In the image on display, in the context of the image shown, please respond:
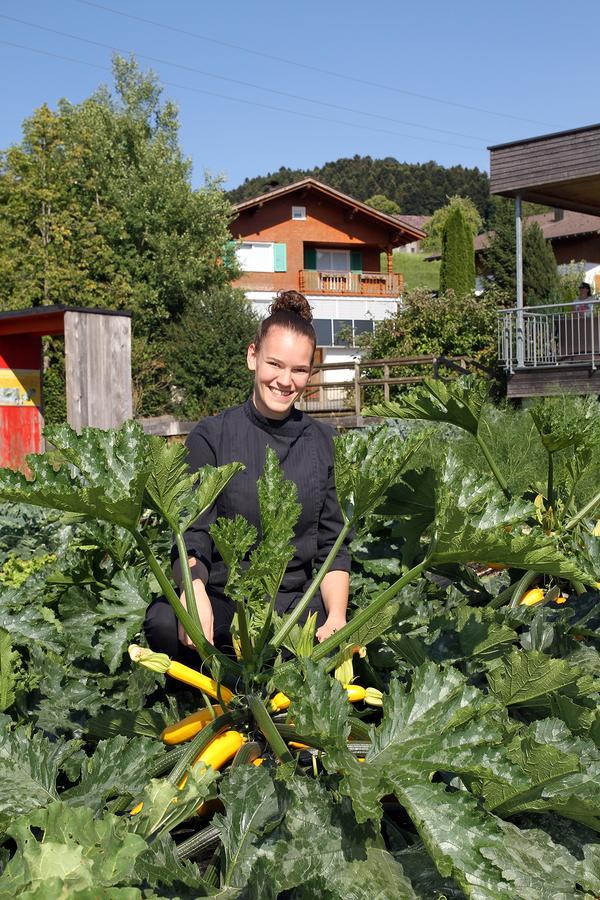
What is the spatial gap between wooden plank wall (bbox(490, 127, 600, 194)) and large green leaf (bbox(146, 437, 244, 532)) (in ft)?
46.9

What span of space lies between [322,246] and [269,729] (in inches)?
1593

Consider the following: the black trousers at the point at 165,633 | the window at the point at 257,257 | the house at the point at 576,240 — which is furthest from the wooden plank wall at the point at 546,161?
the house at the point at 576,240

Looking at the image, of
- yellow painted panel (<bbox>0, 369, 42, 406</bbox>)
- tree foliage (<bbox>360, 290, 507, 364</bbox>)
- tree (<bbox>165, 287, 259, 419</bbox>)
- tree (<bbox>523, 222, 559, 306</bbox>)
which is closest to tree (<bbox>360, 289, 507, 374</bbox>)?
tree foliage (<bbox>360, 290, 507, 364</bbox>)

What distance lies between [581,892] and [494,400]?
1582 centimetres

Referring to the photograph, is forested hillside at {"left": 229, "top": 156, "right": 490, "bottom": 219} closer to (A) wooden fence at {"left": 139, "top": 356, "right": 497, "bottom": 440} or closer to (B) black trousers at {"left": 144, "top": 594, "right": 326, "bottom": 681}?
(A) wooden fence at {"left": 139, "top": 356, "right": 497, "bottom": 440}

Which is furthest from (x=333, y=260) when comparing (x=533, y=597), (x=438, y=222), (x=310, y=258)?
(x=533, y=597)

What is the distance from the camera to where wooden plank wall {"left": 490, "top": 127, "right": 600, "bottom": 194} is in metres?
14.5

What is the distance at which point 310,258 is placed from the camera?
134ft

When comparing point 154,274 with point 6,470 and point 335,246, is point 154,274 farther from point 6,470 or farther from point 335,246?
point 6,470

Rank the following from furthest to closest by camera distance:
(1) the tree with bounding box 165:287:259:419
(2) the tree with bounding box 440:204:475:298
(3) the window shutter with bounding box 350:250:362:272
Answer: (3) the window shutter with bounding box 350:250:362:272 < (2) the tree with bounding box 440:204:475:298 < (1) the tree with bounding box 165:287:259:419

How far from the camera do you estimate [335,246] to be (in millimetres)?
40688

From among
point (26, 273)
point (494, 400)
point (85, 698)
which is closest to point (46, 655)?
point (85, 698)

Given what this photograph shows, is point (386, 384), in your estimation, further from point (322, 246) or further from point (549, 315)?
point (322, 246)

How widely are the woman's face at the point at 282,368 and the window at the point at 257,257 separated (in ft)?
121
